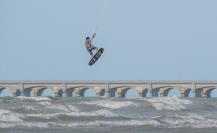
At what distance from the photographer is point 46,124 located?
45.7 meters

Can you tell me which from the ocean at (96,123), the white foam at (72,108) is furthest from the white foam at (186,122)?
the white foam at (72,108)

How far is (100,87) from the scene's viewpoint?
128 meters

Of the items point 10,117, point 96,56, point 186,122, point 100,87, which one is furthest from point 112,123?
point 100,87

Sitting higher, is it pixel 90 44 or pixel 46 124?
pixel 90 44

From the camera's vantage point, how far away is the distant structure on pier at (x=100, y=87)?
12431 centimetres

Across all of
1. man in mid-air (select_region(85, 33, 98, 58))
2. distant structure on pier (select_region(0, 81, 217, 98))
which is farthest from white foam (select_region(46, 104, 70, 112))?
distant structure on pier (select_region(0, 81, 217, 98))

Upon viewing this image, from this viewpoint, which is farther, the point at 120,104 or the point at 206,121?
the point at 120,104

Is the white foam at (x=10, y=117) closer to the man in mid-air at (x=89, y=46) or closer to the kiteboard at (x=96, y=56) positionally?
the kiteboard at (x=96, y=56)

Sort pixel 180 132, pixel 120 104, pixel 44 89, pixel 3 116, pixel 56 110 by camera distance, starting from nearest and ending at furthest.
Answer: pixel 180 132
pixel 3 116
pixel 56 110
pixel 120 104
pixel 44 89

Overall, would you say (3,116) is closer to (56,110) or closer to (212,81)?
(56,110)

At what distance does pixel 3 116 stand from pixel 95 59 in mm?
18668

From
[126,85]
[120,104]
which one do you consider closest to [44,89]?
[126,85]

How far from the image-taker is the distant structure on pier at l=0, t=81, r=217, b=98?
408 feet

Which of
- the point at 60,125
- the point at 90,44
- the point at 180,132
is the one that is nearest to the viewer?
the point at 90,44
